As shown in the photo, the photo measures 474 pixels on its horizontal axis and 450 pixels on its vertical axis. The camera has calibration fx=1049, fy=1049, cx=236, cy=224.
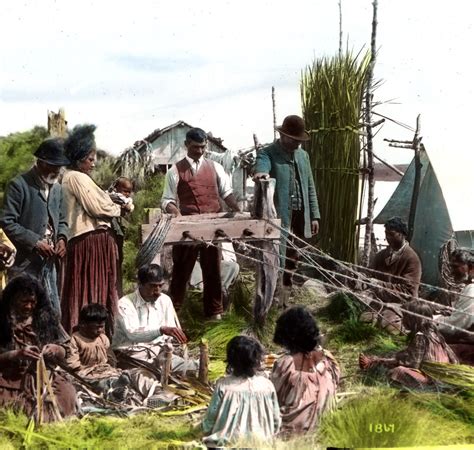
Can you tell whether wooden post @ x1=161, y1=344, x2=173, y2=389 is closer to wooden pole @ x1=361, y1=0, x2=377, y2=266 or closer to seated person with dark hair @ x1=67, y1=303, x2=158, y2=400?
seated person with dark hair @ x1=67, y1=303, x2=158, y2=400

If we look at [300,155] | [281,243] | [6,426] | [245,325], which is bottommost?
[6,426]

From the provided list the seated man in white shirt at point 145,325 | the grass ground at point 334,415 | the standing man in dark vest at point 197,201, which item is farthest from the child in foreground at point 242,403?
the standing man in dark vest at point 197,201

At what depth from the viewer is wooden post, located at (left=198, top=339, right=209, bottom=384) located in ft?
18.0

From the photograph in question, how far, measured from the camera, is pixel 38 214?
215 inches

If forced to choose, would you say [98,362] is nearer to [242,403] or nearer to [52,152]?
[242,403]

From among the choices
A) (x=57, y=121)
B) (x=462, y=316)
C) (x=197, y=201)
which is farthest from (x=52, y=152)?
(x=462, y=316)

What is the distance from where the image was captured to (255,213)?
5672 mm

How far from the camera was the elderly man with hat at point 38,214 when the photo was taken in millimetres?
5422

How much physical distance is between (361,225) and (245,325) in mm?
863

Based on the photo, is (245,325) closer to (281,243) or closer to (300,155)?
(281,243)

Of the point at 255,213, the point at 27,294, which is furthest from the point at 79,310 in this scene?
the point at 255,213

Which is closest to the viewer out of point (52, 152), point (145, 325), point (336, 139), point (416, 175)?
point (52, 152)

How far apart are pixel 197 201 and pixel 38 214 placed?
2.76 feet

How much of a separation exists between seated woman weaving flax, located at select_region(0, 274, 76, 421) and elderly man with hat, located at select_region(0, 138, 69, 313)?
159 millimetres
